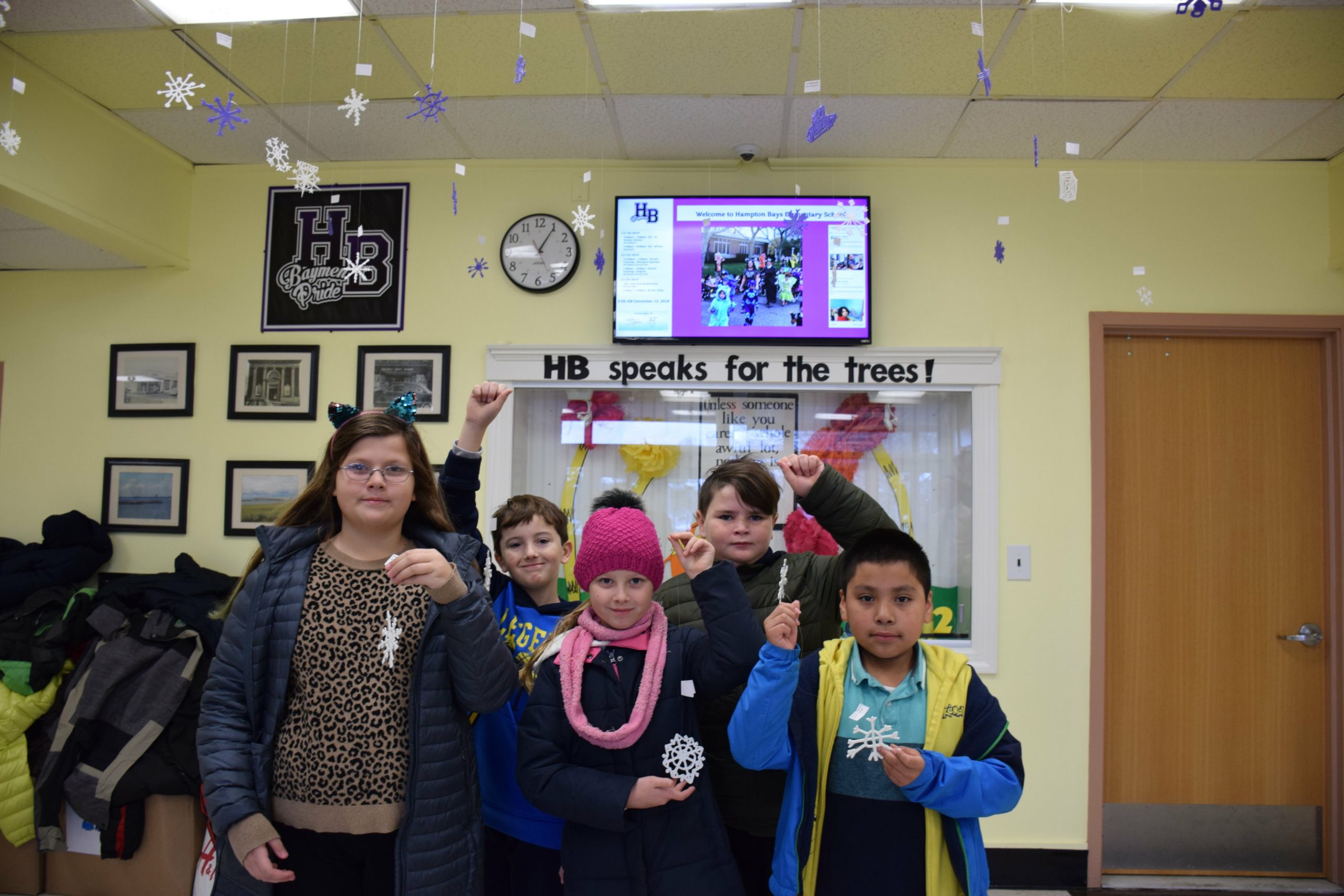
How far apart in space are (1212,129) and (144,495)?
4518mm

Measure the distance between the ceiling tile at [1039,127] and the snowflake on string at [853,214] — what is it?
0.43 meters

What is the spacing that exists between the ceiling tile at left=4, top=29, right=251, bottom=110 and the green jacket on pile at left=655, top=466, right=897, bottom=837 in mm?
2373

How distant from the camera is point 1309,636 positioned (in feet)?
10.1

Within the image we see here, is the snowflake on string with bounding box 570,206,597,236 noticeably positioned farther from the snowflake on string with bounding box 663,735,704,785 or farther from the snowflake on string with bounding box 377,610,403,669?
the snowflake on string with bounding box 663,735,704,785

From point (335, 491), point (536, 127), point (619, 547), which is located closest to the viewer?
point (619, 547)

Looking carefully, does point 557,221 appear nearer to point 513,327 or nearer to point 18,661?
point 513,327

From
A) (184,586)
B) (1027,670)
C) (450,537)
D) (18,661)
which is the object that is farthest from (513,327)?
(1027,670)

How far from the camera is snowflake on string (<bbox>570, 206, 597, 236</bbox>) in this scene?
3.11 meters

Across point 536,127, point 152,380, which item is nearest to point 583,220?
point 536,127

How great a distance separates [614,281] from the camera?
3104 millimetres

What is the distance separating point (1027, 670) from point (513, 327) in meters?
2.52

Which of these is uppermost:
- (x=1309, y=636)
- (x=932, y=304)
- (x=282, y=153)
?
(x=282, y=153)

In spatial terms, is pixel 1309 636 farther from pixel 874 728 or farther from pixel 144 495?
pixel 144 495

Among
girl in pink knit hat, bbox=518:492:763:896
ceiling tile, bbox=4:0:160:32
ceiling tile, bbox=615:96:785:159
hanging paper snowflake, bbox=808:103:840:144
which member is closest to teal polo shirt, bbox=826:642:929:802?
girl in pink knit hat, bbox=518:492:763:896
